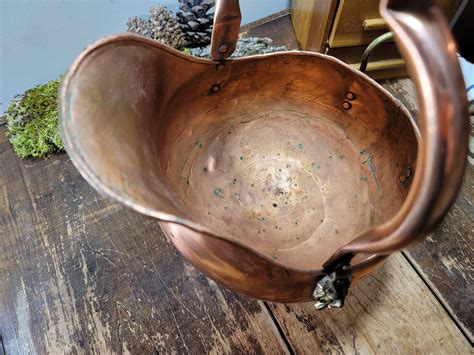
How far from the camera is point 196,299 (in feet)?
2.33

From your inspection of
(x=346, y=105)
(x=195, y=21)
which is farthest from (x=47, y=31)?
(x=346, y=105)

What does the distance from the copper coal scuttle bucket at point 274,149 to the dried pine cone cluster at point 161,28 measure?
30 centimetres

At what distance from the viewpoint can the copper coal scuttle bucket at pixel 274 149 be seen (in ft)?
1.08

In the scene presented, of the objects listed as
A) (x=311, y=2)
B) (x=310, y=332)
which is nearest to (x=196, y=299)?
(x=310, y=332)

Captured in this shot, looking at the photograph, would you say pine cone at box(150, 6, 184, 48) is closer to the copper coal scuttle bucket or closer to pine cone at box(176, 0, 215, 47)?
pine cone at box(176, 0, 215, 47)

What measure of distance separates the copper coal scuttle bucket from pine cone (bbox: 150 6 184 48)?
0.99 feet

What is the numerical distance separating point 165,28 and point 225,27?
1.35 ft

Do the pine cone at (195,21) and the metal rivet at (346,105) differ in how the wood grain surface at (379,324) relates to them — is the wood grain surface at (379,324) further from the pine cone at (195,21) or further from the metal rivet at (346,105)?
the pine cone at (195,21)

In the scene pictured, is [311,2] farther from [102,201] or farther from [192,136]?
[102,201]

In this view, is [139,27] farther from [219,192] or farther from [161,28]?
[219,192]

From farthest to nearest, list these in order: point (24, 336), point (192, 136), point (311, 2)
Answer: point (311, 2) → point (192, 136) → point (24, 336)

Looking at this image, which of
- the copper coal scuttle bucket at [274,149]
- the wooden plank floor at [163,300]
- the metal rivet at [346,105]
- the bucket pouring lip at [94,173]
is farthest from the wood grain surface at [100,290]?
the metal rivet at [346,105]

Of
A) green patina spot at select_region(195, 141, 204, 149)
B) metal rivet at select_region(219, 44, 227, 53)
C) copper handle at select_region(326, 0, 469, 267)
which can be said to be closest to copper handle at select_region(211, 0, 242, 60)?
metal rivet at select_region(219, 44, 227, 53)

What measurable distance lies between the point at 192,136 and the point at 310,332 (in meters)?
0.42
